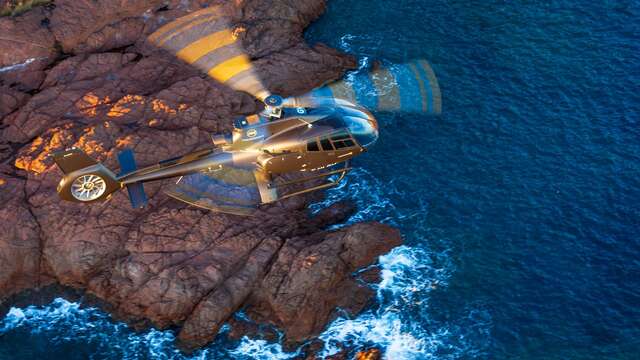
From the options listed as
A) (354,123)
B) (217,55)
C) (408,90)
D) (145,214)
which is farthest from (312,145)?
(145,214)

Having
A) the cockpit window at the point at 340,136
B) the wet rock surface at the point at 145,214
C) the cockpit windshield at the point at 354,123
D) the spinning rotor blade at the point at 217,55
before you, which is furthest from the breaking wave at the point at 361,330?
the spinning rotor blade at the point at 217,55

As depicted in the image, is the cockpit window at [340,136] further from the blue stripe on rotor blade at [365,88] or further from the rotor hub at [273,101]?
the blue stripe on rotor blade at [365,88]

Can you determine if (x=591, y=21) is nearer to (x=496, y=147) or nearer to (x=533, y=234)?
(x=496, y=147)

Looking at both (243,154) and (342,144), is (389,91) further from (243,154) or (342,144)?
(243,154)

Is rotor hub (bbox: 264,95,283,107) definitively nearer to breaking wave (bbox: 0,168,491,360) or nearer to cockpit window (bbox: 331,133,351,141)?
cockpit window (bbox: 331,133,351,141)

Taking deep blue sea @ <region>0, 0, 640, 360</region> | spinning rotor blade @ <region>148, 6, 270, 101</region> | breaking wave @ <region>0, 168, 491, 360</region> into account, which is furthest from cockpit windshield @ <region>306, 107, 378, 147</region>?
breaking wave @ <region>0, 168, 491, 360</region>

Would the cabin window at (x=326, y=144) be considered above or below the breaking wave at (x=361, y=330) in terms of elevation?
above

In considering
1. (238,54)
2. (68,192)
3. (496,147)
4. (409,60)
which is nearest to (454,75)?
(409,60)
